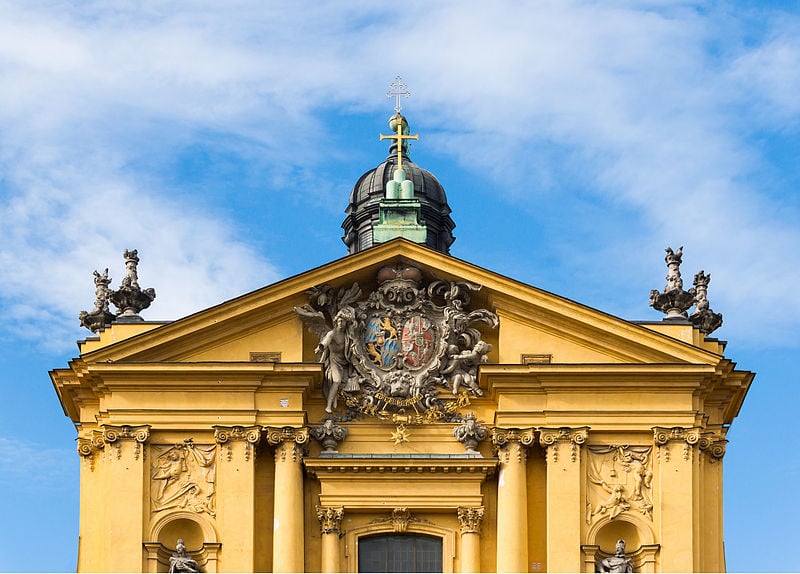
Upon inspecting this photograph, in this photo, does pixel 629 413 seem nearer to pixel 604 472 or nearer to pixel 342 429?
pixel 604 472

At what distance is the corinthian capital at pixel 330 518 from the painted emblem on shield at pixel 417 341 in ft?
9.10

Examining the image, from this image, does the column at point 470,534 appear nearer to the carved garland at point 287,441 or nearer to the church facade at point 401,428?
the church facade at point 401,428

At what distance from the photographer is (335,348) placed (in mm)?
35906

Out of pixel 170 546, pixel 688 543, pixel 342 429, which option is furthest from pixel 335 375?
pixel 688 543

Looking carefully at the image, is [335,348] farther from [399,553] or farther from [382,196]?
[382,196]

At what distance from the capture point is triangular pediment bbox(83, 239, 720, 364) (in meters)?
35.6

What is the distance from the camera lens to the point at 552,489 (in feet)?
115

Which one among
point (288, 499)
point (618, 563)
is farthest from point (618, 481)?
point (288, 499)

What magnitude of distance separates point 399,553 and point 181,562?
3.59 m

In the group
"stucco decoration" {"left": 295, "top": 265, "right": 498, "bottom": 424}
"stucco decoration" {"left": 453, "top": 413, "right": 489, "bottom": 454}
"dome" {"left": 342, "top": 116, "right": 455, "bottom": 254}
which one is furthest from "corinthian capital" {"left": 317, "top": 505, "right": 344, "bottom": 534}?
"dome" {"left": 342, "top": 116, "right": 455, "bottom": 254}

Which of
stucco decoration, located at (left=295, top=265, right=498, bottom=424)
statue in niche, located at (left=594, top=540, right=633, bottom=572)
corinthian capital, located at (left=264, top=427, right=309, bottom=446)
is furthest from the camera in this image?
stucco decoration, located at (left=295, top=265, right=498, bottom=424)

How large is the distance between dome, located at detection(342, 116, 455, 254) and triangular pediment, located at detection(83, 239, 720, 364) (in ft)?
35.2

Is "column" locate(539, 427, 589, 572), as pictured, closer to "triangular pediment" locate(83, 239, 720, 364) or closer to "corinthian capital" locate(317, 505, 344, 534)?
"triangular pediment" locate(83, 239, 720, 364)

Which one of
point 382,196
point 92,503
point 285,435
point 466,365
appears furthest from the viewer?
point 382,196
